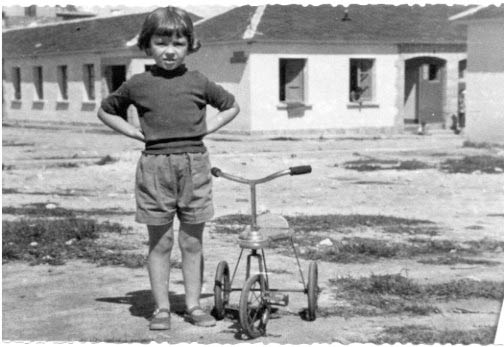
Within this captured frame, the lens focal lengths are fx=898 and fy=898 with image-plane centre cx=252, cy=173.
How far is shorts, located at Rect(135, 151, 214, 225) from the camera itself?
477 cm

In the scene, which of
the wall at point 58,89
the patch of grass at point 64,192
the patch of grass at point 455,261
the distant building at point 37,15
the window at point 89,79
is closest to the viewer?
the patch of grass at point 455,261

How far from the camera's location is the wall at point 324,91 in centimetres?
2580

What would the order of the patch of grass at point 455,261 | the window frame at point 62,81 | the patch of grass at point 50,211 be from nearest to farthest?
the patch of grass at point 455,261, the patch of grass at point 50,211, the window frame at point 62,81

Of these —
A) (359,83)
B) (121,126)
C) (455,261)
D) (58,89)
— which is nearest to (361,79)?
(359,83)

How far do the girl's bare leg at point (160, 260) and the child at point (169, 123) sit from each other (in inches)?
3.0

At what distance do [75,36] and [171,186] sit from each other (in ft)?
101

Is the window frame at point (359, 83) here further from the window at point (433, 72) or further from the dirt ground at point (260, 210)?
the dirt ground at point (260, 210)

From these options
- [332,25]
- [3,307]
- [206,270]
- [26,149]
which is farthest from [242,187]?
[332,25]

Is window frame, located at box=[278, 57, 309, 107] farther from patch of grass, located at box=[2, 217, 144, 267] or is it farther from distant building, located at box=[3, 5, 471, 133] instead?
patch of grass, located at box=[2, 217, 144, 267]

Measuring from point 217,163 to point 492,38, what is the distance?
334 inches

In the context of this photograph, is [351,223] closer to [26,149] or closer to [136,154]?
[136,154]

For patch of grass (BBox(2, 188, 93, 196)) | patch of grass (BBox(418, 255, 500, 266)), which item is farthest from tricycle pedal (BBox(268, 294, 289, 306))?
patch of grass (BBox(2, 188, 93, 196))

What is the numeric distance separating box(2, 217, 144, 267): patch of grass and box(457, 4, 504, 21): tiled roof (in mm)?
15107

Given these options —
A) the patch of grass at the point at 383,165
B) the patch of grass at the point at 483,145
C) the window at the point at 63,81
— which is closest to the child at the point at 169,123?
the patch of grass at the point at 383,165
